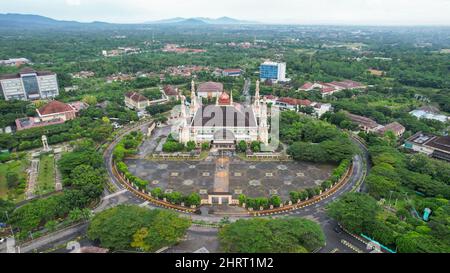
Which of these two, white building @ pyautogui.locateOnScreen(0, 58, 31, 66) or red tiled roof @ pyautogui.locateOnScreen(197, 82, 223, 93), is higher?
white building @ pyautogui.locateOnScreen(0, 58, 31, 66)

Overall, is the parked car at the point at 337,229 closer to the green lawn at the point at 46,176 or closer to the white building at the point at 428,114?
the green lawn at the point at 46,176

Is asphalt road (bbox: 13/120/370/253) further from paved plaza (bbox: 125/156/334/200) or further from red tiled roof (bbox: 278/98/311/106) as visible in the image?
red tiled roof (bbox: 278/98/311/106)

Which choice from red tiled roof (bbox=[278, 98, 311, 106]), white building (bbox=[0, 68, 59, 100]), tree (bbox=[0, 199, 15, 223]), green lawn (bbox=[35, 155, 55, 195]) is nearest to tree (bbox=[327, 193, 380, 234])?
tree (bbox=[0, 199, 15, 223])

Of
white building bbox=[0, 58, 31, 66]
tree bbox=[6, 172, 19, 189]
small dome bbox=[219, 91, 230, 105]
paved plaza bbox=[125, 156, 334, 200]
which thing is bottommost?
paved plaza bbox=[125, 156, 334, 200]

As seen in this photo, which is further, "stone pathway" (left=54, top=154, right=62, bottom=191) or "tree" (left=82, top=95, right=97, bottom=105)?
"tree" (left=82, top=95, right=97, bottom=105)

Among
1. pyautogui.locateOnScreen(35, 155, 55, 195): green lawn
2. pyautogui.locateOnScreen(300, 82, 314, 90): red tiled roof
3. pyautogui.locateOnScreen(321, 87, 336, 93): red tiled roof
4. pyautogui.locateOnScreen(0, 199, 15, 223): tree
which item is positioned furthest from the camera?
pyautogui.locateOnScreen(300, 82, 314, 90): red tiled roof

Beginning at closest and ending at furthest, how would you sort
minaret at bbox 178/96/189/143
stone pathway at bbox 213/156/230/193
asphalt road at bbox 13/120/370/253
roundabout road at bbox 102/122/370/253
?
asphalt road at bbox 13/120/370/253
roundabout road at bbox 102/122/370/253
stone pathway at bbox 213/156/230/193
minaret at bbox 178/96/189/143

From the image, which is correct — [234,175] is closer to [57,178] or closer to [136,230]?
[136,230]
